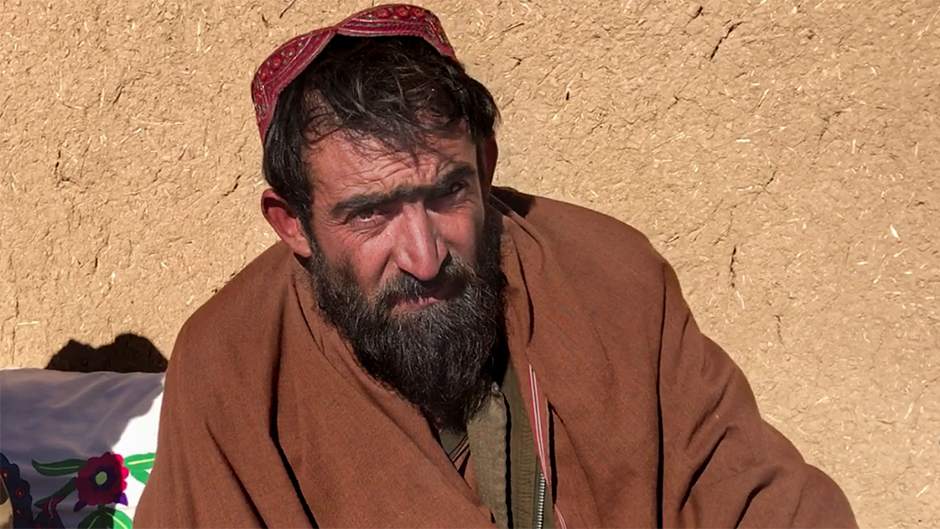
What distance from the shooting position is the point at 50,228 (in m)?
3.49

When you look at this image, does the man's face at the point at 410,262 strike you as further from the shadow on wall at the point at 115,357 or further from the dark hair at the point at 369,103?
the shadow on wall at the point at 115,357

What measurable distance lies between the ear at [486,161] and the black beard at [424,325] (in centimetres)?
9

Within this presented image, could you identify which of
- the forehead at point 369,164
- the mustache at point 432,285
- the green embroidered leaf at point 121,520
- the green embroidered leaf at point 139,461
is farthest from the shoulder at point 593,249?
the green embroidered leaf at point 121,520

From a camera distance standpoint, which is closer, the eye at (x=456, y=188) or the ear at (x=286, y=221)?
the eye at (x=456, y=188)

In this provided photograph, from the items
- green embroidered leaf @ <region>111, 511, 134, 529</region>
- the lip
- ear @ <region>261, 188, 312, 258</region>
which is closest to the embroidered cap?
ear @ <region>261, 188, 312, 258</region>

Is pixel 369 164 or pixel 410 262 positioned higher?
pixel 369 164

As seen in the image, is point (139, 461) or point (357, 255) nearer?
point (357, 255)

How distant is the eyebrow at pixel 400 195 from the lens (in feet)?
7.16

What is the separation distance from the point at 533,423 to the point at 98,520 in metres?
1.48

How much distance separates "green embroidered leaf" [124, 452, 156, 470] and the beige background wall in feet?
1.73

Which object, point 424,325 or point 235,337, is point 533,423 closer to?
point 424,325

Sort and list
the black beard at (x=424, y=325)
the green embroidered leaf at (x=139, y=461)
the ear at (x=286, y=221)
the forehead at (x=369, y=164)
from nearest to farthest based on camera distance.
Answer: the forehead at (x=369, y=164), the black beard at (x=424, y=325), the ear at (x=286, y=221), the green embroidered leaf at (x=139, y=461)

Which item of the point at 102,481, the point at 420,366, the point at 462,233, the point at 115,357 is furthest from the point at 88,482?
the point at 462,233

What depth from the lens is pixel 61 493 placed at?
3062 millimetres
